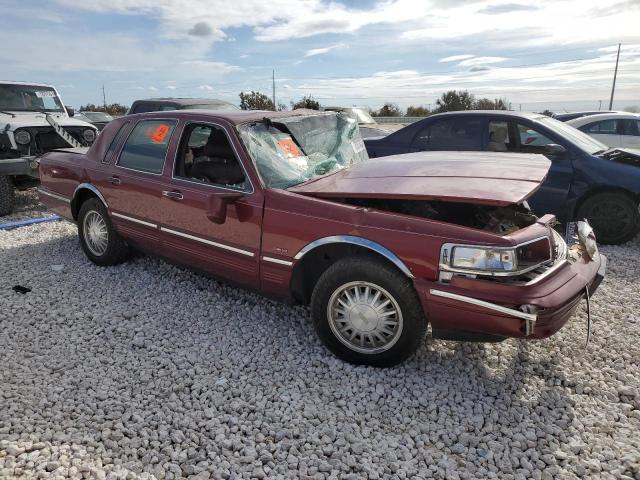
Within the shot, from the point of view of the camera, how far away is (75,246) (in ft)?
18.4

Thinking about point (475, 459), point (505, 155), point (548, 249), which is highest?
point (505, 155)

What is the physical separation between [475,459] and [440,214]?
1.64 m

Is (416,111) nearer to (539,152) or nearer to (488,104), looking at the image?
(488,104)

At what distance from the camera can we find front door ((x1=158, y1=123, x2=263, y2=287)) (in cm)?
342

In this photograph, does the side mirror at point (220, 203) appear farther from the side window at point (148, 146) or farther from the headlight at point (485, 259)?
the headlight at point (485, 259)

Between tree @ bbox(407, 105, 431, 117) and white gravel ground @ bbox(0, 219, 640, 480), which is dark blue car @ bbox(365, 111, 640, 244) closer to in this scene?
white gravel ground @ bbox(0, 219, 640, 480)

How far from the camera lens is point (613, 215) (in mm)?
5785

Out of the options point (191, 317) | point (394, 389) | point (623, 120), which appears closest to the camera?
point (394, 389)

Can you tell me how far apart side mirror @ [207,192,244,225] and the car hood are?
0.40 m

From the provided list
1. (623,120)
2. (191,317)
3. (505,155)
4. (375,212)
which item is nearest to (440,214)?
(375,212)

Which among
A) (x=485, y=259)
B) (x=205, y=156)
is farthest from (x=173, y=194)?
(x=485, y=259)

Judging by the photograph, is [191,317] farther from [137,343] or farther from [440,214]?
[440,214]

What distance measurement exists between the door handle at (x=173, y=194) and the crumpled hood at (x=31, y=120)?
16.9 feet

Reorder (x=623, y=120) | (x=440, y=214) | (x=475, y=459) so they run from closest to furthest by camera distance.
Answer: (x=475, y=459)
(x=440, y=214)
(x=623, y=120)
